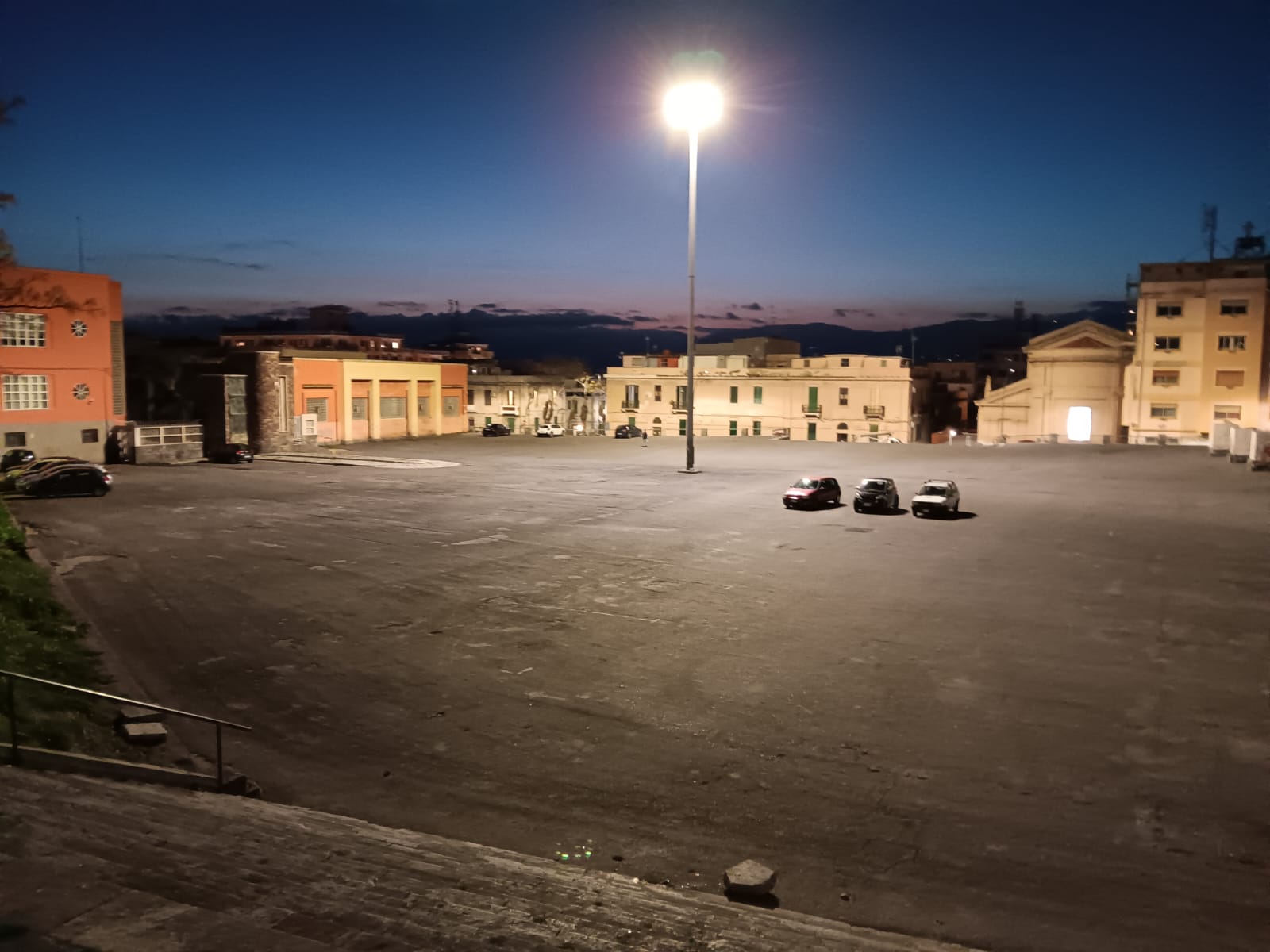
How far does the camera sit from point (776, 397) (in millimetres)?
77688

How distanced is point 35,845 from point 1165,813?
408 inches

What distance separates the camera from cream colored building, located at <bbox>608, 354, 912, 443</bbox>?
75375 mm

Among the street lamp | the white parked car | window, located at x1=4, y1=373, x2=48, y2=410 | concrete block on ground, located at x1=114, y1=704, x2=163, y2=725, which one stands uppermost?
the street lamp

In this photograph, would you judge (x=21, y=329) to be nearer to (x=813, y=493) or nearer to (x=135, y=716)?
(x=813, y=493)

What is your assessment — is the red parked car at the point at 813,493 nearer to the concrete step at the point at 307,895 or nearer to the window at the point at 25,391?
the concrete step at the point at 307,895

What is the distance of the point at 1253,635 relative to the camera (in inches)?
614

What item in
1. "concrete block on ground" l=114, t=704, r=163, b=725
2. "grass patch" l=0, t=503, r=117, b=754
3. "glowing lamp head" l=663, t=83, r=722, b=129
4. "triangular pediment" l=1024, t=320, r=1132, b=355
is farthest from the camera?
"triangular pediment" l=1024, t=320, r=1132, b=355

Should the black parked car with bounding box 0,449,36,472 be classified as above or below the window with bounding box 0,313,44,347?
below

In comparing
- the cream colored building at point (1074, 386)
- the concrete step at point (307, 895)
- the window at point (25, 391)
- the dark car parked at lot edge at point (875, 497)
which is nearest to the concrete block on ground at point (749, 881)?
the concrete step at point (307, 895)

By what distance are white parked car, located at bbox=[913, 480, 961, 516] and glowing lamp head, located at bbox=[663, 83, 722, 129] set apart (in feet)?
57.5

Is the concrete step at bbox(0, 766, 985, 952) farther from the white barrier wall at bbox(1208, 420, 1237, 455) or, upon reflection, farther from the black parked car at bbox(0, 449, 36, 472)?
the white barrier wall at bbox(1208, 420, 1237, 455)

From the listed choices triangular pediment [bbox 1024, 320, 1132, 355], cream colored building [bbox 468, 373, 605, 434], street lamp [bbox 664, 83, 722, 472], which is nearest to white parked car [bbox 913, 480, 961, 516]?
street lamp [bbox 664, 83, 722, 472]

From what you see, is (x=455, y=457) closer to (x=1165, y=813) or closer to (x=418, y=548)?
(x=418, y=548)

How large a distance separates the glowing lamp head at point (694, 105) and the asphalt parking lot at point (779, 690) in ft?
58.1
